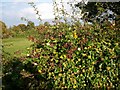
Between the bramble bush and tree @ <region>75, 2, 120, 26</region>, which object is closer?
the bramble bush

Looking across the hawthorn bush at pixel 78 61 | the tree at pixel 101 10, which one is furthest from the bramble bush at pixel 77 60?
the tree at pixel 101 10

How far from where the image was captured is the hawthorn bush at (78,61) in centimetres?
516

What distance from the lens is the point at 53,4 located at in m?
6.94

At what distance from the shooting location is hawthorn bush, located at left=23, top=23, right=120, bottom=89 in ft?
16.9

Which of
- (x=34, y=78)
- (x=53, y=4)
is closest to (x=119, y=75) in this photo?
(x=34, y=78)

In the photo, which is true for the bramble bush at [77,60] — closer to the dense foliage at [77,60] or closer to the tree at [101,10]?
the dense foliage at [77,60]

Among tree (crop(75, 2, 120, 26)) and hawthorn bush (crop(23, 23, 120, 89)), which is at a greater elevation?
tree (crop(75, 2, 120, 26))

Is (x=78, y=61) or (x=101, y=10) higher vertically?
(x=101, y=10)

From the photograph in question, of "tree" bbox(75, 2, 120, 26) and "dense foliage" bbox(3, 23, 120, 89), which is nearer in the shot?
"dense foliage" bbox(3, 23, 120, 89)

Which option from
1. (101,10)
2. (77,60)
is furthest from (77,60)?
(101,10)

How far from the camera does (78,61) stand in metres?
5.18

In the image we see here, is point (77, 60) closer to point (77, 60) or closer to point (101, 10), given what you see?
point (77, 60)

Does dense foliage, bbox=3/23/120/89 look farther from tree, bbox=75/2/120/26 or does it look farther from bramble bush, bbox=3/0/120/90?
tree, bbox=75/2/120/26

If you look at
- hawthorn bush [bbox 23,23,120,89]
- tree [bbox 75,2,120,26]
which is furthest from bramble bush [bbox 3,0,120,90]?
tree [bbox 75,2,120,26]
